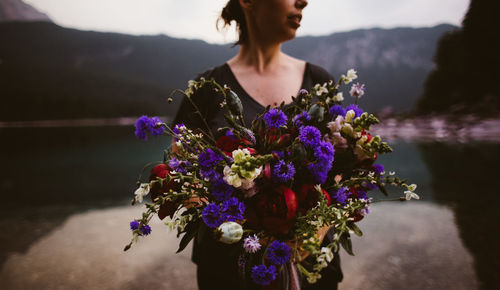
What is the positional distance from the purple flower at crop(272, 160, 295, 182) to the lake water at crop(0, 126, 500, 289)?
2.64 m

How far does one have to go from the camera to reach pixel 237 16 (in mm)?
1711

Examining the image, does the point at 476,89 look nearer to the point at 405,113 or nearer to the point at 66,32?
the point at 405,113

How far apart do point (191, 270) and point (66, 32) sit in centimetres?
16586

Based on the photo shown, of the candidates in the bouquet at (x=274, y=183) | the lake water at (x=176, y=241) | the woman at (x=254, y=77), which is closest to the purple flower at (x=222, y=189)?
the bouquet at (x=274, y=183)

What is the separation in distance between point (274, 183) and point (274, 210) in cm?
9

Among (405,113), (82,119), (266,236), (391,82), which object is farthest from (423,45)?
(82,119)

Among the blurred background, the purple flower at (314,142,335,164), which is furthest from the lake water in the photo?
the purple flower at (314,142,335,164)

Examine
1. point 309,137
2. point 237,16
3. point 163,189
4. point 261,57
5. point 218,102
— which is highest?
point 237,16

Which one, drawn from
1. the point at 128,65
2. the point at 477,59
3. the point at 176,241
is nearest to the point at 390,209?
the point at 176,241

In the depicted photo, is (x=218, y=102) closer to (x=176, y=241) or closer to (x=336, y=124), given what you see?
(x=336, y=124)

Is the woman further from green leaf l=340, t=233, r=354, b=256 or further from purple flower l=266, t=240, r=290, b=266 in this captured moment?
purple flower l=266, t=240, r=290, b=266

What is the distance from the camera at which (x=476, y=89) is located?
11.4 metres

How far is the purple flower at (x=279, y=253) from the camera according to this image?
2.48 ft

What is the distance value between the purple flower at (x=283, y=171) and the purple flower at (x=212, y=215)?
0.60 feet
